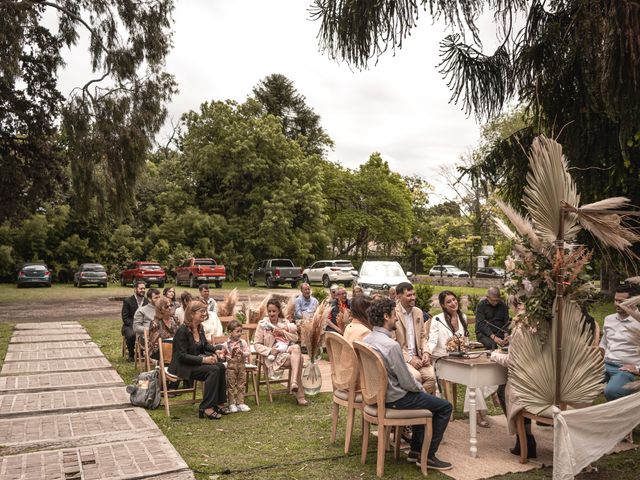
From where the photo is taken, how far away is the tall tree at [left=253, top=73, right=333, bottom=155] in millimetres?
50875

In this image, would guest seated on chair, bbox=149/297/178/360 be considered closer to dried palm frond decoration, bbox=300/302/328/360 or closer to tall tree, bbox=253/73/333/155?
dried palm frond decoration, bbox=300/302/328/360

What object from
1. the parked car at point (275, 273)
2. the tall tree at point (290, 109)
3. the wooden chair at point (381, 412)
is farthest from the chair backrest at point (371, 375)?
the tall tree at point (290, 109)

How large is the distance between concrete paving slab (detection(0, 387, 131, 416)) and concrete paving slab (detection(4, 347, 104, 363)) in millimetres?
3214

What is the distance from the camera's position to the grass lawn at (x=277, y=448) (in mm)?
5031

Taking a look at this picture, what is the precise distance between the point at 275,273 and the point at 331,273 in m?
3.08

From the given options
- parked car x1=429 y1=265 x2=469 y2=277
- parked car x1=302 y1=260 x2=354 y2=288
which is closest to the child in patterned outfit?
parked car x1=302 y1=260 x2=354 y2=288

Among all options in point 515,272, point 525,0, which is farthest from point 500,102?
point 515,272

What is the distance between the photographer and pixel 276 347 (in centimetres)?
796

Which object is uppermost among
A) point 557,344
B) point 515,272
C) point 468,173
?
point 468,173

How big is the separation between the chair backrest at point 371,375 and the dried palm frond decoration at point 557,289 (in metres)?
1.08

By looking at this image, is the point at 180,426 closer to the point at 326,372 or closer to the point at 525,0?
the point at 326,372

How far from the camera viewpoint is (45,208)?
120 ft

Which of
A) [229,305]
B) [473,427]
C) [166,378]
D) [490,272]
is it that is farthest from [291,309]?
[490,272]

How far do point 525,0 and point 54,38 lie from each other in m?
18.2
